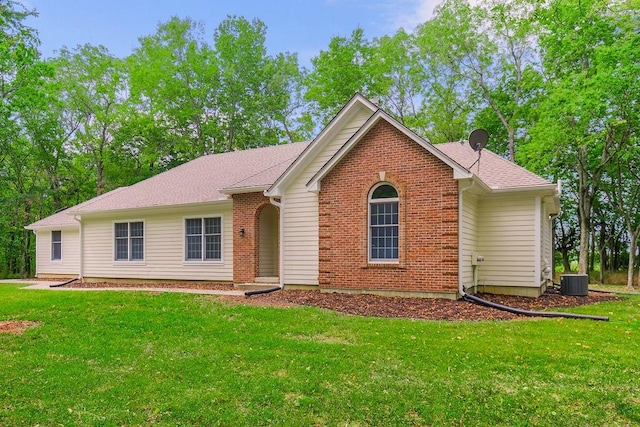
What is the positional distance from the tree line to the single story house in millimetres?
10232

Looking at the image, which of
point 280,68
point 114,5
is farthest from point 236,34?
point 114,5

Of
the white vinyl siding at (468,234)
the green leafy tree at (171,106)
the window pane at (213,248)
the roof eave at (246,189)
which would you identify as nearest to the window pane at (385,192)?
the white vinyl siding at (468,234)

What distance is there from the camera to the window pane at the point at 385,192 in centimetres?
1162

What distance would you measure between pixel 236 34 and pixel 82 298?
2818 cm

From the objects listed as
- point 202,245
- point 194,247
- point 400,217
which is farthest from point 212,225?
point 400,217

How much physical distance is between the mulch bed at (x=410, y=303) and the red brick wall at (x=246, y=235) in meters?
2.12

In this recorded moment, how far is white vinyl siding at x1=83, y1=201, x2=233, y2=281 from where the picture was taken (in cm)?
1546

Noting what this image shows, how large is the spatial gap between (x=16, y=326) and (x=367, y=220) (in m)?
7.98

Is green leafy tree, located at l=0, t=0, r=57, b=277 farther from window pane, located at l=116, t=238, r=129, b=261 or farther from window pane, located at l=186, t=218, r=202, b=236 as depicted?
window pane, located at l=186, t=218, r=202, b=236

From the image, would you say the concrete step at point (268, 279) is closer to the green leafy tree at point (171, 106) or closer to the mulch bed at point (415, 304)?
the mulch bed at point (415, 304)

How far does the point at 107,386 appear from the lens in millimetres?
5297

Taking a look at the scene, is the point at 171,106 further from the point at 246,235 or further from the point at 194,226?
the point at 246,235

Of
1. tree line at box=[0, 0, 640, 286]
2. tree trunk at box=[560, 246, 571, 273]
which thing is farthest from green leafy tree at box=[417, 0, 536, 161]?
tree trunk at box=[560, 246, 571, 273]

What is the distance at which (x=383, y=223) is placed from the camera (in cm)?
1169
